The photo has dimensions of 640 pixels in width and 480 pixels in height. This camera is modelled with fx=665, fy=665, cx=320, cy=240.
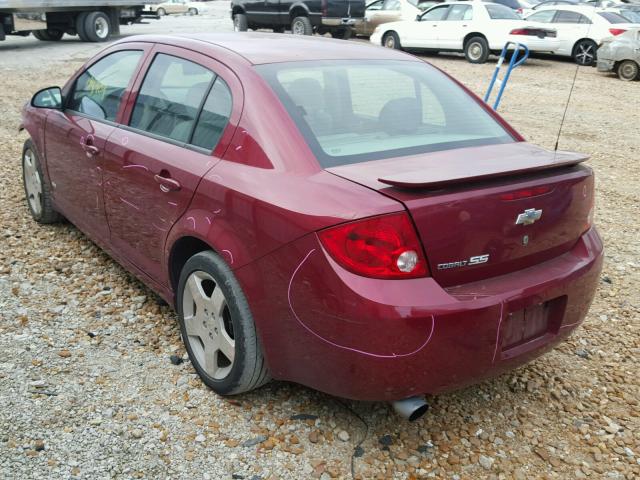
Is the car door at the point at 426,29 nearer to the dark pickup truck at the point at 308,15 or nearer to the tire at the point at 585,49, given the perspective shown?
the dark pickup truck at the point at 308,15

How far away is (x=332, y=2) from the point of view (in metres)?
19.8

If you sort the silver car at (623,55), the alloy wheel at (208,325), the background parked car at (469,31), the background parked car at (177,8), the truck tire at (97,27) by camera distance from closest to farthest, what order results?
the alloy wheel at (208,325), the silver car at (623,55), the background parked car at (469,31), the truck tire at (97,27), the background parked car at (177,8)

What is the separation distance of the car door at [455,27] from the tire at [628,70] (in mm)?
3931

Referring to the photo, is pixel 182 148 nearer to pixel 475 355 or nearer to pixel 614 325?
pixel 475 355

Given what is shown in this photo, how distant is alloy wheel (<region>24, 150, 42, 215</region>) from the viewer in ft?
16.7

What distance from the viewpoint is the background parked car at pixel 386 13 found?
2070 cm

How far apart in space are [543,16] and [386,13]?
531 centimetres

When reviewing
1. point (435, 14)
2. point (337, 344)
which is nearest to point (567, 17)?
point (435, 14)

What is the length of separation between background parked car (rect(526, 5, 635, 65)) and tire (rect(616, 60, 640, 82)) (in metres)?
1.44

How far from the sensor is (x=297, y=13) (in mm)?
20438

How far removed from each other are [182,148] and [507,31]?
15.2 meters

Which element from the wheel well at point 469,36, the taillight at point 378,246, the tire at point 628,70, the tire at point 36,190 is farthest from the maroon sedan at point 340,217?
the wheel well at point 469,36

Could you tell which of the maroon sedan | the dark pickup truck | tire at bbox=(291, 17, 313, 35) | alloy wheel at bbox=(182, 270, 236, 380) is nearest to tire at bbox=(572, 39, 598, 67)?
the dark pickup truck

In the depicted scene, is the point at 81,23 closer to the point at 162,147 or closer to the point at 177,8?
the point at 162,147
